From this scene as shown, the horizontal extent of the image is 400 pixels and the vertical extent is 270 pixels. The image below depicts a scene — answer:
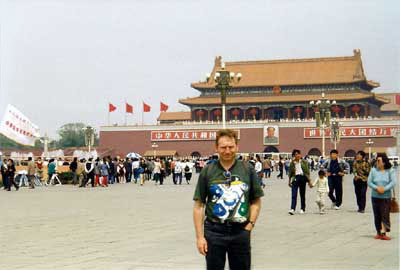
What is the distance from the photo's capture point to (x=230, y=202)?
4.35 m

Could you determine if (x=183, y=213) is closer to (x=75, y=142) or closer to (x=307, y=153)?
(x=307, y=153)

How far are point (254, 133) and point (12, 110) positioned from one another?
126 ft

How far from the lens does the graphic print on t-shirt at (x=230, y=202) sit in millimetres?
4340

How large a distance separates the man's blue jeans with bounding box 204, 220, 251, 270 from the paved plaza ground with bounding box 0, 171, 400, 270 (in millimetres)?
2426

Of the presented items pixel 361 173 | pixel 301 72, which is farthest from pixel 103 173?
pixel 301 72

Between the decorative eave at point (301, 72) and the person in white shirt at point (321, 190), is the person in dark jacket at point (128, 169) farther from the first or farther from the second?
the decorative eave at point (301, 72)

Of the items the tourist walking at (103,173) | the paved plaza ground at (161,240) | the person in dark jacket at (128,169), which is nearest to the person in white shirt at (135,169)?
the person in dark jacket at (128,169)

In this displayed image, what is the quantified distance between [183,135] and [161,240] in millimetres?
55351

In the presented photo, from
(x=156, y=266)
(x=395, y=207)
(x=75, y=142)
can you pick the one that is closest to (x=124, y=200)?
(x=395, y=207)

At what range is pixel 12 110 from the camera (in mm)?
25797

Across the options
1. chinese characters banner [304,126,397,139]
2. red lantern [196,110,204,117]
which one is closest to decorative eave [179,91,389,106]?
red lantern [196,110,204,117]

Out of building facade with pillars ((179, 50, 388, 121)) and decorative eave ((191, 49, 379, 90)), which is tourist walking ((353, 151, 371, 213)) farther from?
decorative eave ((191, 49, 379, 90))

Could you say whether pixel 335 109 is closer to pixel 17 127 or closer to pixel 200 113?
pixel 200 113

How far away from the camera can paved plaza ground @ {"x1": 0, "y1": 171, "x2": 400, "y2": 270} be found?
700 cm
